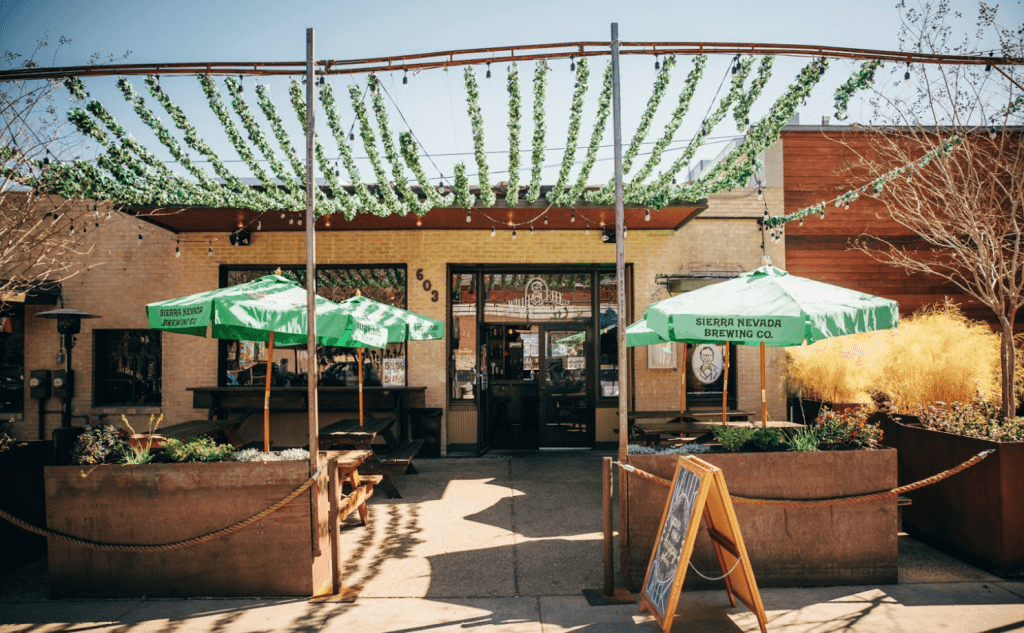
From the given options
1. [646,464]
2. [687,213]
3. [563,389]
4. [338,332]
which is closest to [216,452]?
[338,332]

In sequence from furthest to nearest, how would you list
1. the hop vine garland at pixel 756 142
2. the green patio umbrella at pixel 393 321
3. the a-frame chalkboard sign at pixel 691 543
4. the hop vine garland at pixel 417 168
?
the green patio umbrella at pixel 393 321
the hop vine garland at pixel 417 168
the hop vine garland at pixel 756 142
the a-frame chalkboard sign at pixel 691 543

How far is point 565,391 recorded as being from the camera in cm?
1057

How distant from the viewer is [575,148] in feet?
23.5

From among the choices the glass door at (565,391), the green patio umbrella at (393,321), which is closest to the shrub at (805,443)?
the green patio umbrella at (393,321)

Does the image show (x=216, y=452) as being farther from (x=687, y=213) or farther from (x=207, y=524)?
(x=687, y=213)

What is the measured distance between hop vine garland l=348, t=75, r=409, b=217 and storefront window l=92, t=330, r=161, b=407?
17.8ft

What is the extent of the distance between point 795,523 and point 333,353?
26.5 feet

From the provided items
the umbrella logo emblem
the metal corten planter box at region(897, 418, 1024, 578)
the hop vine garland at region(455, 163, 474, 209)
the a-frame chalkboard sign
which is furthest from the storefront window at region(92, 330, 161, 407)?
the metal corten planter box at region(897, 418, 1024, 578)

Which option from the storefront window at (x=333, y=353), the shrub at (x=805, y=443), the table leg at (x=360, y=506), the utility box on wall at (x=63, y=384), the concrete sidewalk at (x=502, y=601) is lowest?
the concrete sidewalk at (x=502, y=601)

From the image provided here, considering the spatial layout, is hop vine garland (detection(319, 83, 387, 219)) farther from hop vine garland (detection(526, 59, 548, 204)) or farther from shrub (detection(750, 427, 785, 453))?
shrub (detection(750, 427, 785, 453))

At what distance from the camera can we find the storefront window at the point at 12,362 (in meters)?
10.7

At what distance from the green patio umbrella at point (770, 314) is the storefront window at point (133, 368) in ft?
30.2

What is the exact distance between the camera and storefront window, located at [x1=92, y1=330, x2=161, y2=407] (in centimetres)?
1068

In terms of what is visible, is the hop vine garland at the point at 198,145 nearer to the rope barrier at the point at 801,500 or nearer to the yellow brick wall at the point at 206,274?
the yellow brick wall at the point at 206,274
